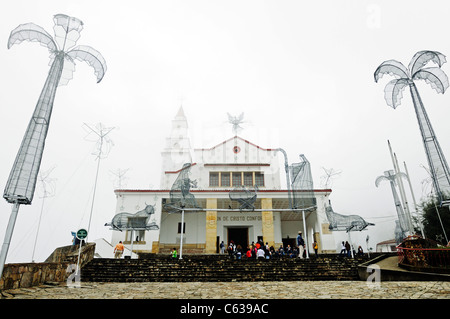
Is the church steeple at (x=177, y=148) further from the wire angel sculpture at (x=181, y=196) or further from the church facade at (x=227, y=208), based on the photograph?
the wire angel sculpture at (x=181, y=196)

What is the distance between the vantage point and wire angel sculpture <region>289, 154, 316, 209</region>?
15.6 metres

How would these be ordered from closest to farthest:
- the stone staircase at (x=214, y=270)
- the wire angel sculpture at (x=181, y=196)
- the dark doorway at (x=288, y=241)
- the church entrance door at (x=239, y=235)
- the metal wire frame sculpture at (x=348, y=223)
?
the stone staircase at (x=214, y=270) < the wire angel sculpture at (x=181, y=196) < the metal wire frame sculpture at (x=348, y=223) < the church entrance door at (x=239, y=235) < the dark doorway at (x=288, y=241)

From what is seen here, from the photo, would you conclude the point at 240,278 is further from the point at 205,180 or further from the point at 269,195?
the point at 205,180

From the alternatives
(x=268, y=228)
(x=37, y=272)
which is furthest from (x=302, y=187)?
(x=37, y=272)

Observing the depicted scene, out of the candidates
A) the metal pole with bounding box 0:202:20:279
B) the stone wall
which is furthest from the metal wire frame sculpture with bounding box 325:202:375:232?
the metal pole with bounding box 0:202:20:279

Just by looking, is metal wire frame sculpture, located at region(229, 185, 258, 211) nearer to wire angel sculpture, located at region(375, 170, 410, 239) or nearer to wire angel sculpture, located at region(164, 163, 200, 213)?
wire angel sculpture, located at region(164, 163, 200, 213)

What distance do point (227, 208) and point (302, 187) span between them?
40.8 feet

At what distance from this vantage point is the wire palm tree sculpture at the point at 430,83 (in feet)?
32.1

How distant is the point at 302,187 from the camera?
15773 millimetres

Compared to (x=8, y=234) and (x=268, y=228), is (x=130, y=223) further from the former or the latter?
(x=8, y=234)

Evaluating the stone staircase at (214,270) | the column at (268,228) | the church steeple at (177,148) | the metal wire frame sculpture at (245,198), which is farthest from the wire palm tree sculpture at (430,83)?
the church steeple at (177,148)

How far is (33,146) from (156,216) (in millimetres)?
15868

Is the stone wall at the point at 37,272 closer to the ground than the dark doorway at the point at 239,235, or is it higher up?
closer to the ground

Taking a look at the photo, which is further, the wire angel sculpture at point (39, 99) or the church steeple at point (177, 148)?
the church steeple at point (177, 148)
